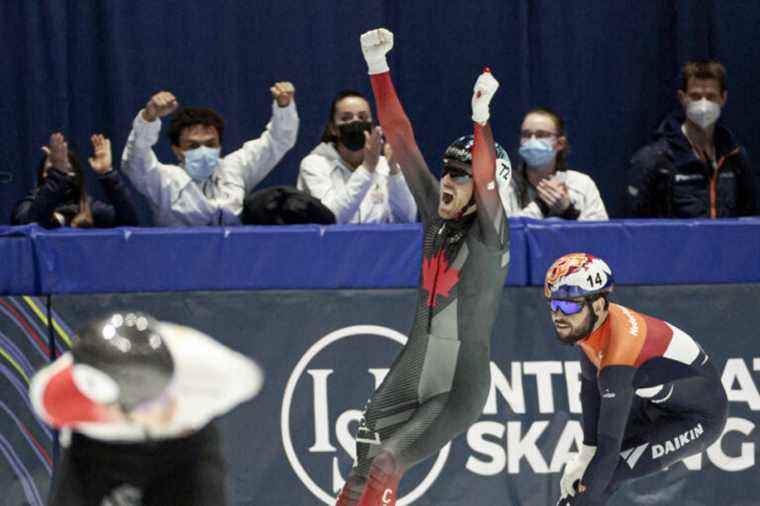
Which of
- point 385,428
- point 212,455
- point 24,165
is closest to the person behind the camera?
point 212,455

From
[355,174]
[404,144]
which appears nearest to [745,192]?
[355,174]

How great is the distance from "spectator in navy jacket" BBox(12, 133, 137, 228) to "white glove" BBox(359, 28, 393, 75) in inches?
83.7

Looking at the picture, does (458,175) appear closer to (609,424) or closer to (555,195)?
(609,424)

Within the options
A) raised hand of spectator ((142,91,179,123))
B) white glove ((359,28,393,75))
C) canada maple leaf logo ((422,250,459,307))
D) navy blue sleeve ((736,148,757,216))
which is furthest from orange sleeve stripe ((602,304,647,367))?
raised hand of spectator ((142,91,179,123))

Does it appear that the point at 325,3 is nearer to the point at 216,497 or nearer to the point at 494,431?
the point at 494,431

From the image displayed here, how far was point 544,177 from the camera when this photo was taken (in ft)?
30.2

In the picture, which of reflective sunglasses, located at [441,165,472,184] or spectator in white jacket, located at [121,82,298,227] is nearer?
reflective sunglasses, located at [441,165,472,184]

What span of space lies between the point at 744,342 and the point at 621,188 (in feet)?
9.52

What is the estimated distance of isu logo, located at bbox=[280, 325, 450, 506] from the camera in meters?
8.22

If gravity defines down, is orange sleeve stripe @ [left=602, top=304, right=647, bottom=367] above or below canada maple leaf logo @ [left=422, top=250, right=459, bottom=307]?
below

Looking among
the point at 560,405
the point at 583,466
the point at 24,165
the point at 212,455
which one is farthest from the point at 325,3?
the point at 212,455

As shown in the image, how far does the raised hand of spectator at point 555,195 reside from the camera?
8.71 metres

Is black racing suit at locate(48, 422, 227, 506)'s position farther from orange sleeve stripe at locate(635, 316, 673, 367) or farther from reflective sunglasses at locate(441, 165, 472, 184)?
orange sleeve stripe at locate(635, 316, 673, 367)

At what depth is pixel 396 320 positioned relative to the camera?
325 inches
